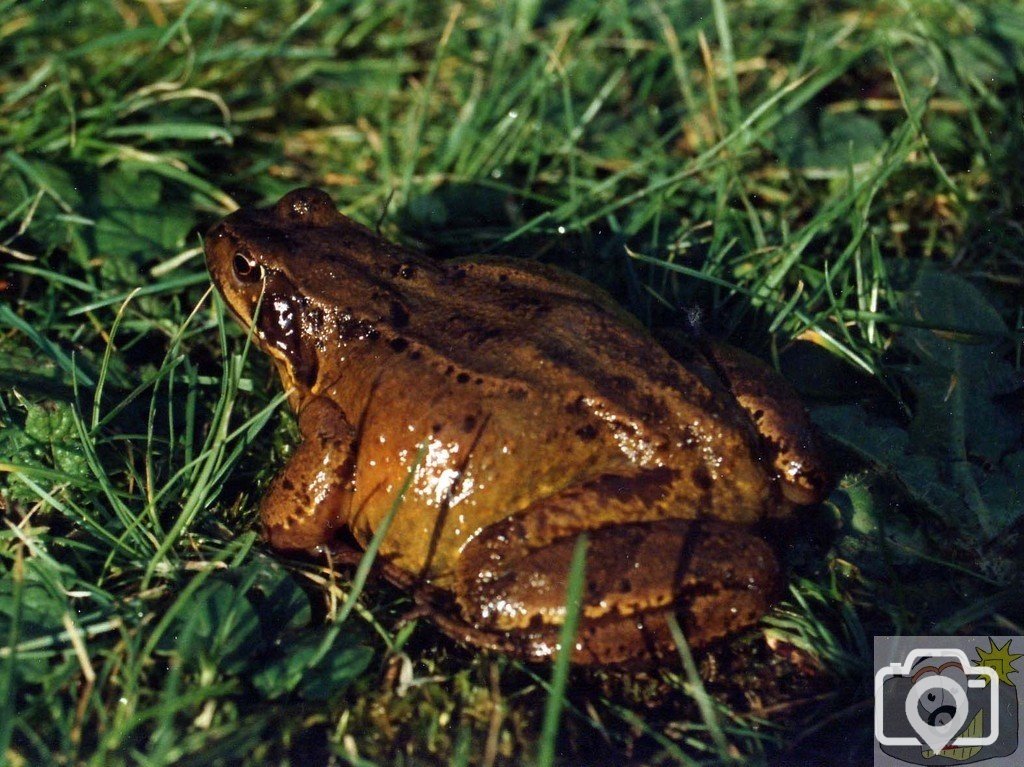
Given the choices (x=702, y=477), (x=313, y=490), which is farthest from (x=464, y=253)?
(x=702, y=477)

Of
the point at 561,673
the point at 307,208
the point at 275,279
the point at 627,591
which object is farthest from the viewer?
the point at 307,208

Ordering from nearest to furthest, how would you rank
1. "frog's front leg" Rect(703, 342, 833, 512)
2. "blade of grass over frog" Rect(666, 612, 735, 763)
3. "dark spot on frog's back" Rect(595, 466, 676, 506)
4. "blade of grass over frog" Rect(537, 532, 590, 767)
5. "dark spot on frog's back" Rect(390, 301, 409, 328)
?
"blade of grass over frog" Rect(537, 532, 590, 767) < "blade of grass over frog" Rect(666, 612, 735, 763) < "dark spot on frog's back" Rect(595, 466, 676, 506) < "frog's front leg" Rect(703, 342, 833, 512) < "dark spot on frog's back" Rect(390, 301, 409, 328)

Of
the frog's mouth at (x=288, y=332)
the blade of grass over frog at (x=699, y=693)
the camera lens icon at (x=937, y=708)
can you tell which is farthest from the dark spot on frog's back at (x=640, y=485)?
the frog's mouth at (x=288, y=332)

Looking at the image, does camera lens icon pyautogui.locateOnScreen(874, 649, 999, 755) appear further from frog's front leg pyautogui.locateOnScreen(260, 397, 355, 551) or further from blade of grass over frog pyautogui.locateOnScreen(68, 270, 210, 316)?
blade of grass over frog pyautogui.locateOnScreen(68, 270, 210, 316)

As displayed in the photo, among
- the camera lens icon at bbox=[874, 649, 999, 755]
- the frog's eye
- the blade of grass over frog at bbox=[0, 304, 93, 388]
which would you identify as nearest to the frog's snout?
the frog's eye

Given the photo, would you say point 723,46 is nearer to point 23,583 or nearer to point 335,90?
point 335,90

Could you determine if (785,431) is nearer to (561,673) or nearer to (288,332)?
(561,673)

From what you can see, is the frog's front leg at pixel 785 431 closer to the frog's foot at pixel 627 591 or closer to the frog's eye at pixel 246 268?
the frog's foot at pixel 627 591

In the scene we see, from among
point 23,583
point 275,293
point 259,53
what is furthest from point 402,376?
point 259,53
